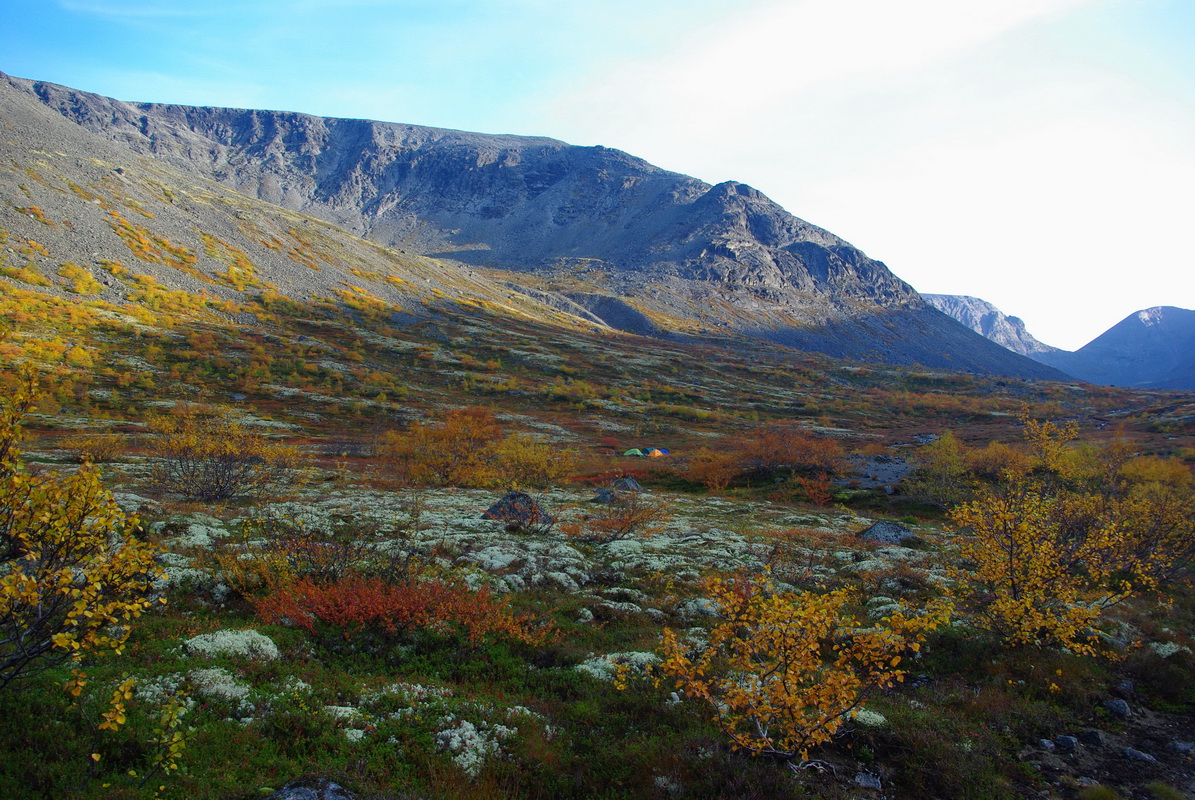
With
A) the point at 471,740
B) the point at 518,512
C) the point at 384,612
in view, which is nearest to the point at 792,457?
the point at 518,512

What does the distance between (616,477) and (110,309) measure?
78387mm

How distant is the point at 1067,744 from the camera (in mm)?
9414

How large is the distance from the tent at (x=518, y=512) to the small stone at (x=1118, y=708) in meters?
17.9

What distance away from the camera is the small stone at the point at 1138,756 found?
9.15 m

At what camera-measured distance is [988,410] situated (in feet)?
328

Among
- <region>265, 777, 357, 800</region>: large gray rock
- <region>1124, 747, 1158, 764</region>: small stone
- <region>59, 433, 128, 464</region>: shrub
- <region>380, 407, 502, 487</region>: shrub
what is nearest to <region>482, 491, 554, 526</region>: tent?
<region>380, 407, 502, 487</region>: shrub

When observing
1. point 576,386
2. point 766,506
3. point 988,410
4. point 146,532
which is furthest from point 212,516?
point 988,410

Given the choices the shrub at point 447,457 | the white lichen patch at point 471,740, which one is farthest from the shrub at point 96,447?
the white lichen patch at point 471,740

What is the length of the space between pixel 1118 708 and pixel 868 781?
712 cm

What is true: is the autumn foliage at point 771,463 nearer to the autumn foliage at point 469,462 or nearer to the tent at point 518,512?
the autumn foliage at point 469,462

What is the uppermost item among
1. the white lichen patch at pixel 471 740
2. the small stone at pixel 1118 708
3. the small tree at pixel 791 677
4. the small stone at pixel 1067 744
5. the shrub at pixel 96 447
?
the small tree at pixel 791 677

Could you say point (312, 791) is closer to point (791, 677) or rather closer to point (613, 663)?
point (613, 663)

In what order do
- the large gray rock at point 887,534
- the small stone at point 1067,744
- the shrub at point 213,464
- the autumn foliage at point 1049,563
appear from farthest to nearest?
the large gray rock at point 887,534 < the shrub at point 213,464 < the autumn foliage at point 1049,563 < the small stone at point 1067,744

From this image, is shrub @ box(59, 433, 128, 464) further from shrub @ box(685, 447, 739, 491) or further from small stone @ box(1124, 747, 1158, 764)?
small stone @ box(1124, 747, 1158, 764)
